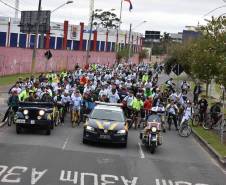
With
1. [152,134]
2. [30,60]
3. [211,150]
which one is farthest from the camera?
[30,60]

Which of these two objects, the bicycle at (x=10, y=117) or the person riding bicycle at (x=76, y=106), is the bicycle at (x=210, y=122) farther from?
the bicycle at (x=10, y=117)

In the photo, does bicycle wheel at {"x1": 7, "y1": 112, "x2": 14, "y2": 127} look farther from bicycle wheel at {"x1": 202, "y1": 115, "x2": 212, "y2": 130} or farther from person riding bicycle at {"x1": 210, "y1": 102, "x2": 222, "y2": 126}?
person riding bicycle at {"x1": 210, "y1": 102, "x2": 222, "y2": 126}

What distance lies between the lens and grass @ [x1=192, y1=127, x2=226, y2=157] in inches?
930

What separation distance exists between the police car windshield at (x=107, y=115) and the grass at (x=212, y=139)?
3934mm

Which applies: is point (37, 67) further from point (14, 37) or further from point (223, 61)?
point (223, 61)

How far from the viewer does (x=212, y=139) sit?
27.1 metres

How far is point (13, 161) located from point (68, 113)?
50.6 ft

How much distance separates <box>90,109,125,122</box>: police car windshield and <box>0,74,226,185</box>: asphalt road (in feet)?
3.73

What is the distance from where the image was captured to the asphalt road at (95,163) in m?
16.5

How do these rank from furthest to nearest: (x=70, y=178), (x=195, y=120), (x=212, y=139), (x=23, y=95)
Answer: (x=195, y=120) → (x=23, y=95) → (x=212, y=139) → (x=70, y=178)

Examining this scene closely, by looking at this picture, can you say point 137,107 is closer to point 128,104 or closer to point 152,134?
point 128,104

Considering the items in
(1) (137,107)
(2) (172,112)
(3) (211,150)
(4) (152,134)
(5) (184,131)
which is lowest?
(3) (211,150)

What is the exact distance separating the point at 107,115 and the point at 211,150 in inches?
168

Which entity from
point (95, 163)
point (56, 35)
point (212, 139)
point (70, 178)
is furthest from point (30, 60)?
point (70, 178)
